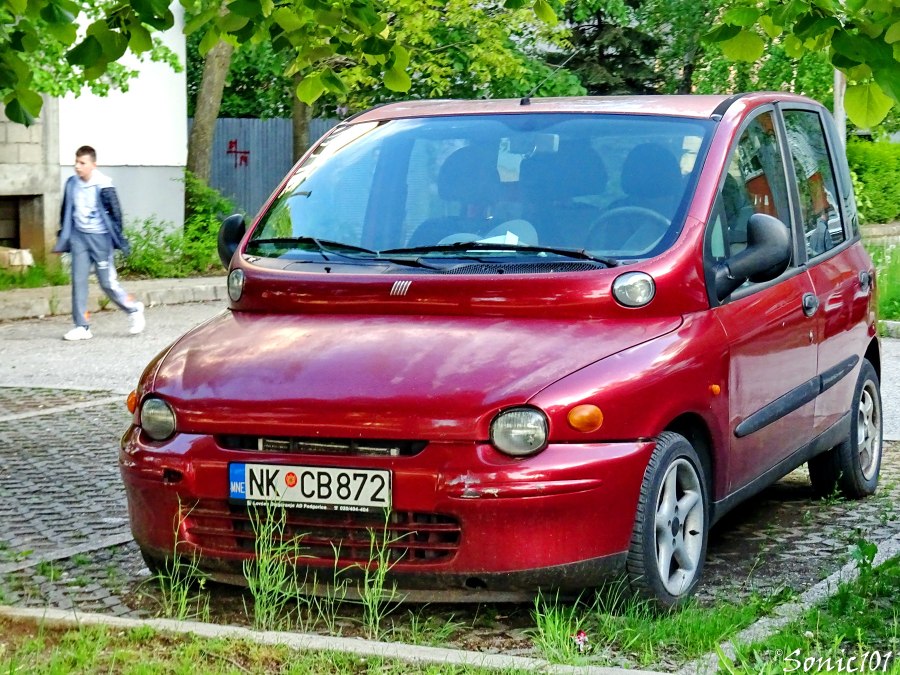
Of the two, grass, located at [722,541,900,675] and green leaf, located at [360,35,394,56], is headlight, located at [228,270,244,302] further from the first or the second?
grass, located at [722,541,900,675]

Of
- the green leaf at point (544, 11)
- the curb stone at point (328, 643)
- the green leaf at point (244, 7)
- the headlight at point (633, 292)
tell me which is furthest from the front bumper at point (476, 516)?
the green leaf at point (544, 11)

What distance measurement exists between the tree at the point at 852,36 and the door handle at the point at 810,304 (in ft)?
3.97

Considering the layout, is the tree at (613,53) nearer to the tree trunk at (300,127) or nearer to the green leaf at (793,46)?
the tree trunk at (300,127)

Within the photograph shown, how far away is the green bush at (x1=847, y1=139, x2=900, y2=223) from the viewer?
36.7 meters

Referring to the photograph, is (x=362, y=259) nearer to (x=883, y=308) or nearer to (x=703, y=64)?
(x=883, y=308)

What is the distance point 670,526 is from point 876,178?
3361cm

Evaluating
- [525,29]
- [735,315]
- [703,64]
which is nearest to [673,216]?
[735,315]

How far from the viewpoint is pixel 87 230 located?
1511cm

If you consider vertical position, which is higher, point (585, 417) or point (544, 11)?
point (544, 11)

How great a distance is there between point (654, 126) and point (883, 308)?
11055mm

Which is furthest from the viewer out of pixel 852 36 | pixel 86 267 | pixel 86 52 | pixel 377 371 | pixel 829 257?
pixel 86 267

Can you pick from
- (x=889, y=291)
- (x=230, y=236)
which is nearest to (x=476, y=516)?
(x=230, y=236)

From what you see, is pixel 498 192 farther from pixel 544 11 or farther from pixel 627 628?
pixel 627 628

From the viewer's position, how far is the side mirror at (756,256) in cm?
576
